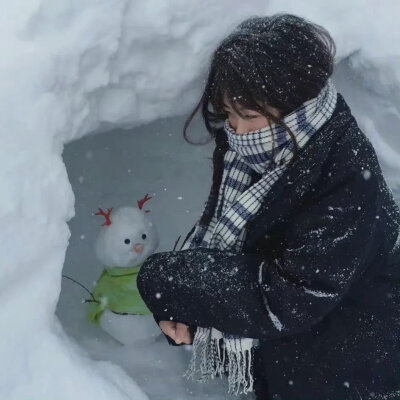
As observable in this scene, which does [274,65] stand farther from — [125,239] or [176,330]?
[125,239]

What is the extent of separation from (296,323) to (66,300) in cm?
113

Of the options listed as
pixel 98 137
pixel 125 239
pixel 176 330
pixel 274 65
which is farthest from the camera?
pixel 98 137

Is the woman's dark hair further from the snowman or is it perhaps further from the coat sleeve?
the snowman

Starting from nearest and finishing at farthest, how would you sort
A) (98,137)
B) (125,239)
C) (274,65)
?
(274,65) < (125,239) < (98,137)

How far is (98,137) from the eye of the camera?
2230 mm

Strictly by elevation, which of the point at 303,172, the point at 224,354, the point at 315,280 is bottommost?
the point at 224,354

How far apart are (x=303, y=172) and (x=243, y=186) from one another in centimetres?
28

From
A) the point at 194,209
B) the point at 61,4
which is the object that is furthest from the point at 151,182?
the point at 61,4

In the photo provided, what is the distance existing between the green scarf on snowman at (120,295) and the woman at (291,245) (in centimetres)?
45

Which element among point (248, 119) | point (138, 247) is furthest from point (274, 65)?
point (138, 247)

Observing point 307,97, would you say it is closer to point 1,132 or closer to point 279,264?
point 279,264

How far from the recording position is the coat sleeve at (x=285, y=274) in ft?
3.91

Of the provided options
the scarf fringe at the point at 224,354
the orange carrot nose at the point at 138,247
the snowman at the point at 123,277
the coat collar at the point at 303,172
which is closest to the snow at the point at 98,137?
the snowman at the point at 123,277

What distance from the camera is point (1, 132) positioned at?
1229 millimetres
